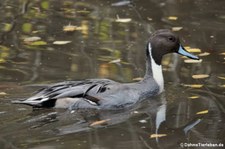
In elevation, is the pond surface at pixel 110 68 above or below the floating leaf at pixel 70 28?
below

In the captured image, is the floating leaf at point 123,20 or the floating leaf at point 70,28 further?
the floating leaf at point 123,20

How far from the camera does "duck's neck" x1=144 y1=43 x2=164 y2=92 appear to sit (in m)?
9.34

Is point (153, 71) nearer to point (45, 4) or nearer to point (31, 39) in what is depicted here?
point (31, 39)

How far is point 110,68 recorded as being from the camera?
10031 millimetres

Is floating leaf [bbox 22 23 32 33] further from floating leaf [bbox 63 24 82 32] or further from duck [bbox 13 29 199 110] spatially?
duck [bbox 13 29 199 110]

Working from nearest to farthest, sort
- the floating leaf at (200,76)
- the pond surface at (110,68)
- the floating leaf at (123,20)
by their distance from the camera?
1. the pond surface at (110,68)
2. the floating leaf at (200,76)
3. the floating leaf at (123,20)

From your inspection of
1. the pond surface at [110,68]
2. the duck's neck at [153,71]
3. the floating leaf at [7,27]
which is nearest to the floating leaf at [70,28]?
the pond surface at [110,68]

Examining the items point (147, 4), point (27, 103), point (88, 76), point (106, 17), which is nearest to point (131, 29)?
point (106, 17)

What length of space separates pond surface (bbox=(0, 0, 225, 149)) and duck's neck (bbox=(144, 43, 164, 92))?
19 cm

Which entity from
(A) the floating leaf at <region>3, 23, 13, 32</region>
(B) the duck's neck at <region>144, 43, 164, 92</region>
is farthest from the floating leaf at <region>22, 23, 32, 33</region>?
(B) the duck's neck at <region>144, 43, 164, 92</region>

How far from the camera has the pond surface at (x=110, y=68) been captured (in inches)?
299

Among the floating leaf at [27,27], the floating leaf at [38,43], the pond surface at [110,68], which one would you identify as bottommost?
the pond surface at [110,68]

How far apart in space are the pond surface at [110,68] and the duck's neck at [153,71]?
0.19 meters

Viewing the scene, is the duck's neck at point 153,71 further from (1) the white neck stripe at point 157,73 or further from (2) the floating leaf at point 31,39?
(2) the floating leaf at point 31,39
